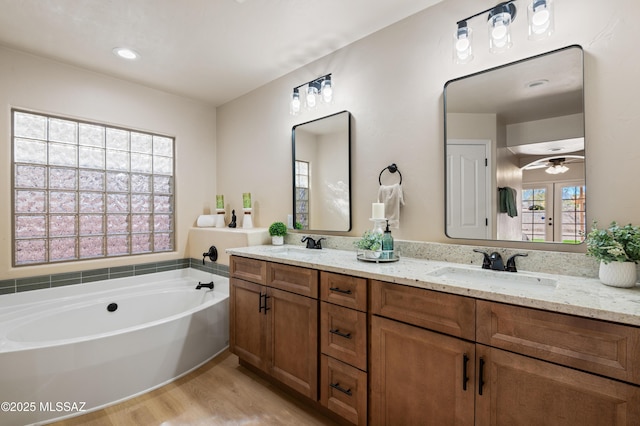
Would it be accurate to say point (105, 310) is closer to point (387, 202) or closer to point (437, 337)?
point (387, 202)

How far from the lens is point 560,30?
1.52 metres

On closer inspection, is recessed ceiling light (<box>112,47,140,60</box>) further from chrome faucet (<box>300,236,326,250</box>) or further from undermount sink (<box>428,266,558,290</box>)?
undermount sink (<box>428,266,558,290</box>)

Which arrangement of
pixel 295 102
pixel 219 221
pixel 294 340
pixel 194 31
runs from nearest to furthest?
1. pixel 294 340
2. pixel 194 31
3. pixel 295 102
4. pixel 219 221

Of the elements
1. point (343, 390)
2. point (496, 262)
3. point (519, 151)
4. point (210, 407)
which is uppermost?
point (519, 151)

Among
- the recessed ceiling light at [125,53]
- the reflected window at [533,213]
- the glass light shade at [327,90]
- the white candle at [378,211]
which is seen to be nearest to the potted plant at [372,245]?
the white candle at [378,211]

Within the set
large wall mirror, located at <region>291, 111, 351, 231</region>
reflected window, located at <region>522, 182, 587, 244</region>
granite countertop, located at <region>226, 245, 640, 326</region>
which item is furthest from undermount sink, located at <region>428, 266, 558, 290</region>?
large wall mirror, located at <region>291, 111, 351, 231</region>

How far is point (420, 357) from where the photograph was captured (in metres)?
1.37

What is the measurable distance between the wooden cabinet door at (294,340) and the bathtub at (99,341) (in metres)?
0.77

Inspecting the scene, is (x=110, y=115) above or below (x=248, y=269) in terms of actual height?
above

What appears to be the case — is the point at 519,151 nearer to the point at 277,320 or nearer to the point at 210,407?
the point at 277,320

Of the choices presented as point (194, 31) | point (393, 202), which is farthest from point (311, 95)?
point (393, 202)

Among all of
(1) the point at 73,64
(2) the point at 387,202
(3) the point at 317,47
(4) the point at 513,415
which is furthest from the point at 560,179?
(1) the point at 73,64

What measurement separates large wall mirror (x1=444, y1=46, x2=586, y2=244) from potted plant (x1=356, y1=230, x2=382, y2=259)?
1.46 feet

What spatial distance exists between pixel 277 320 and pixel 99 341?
3.65 ft
